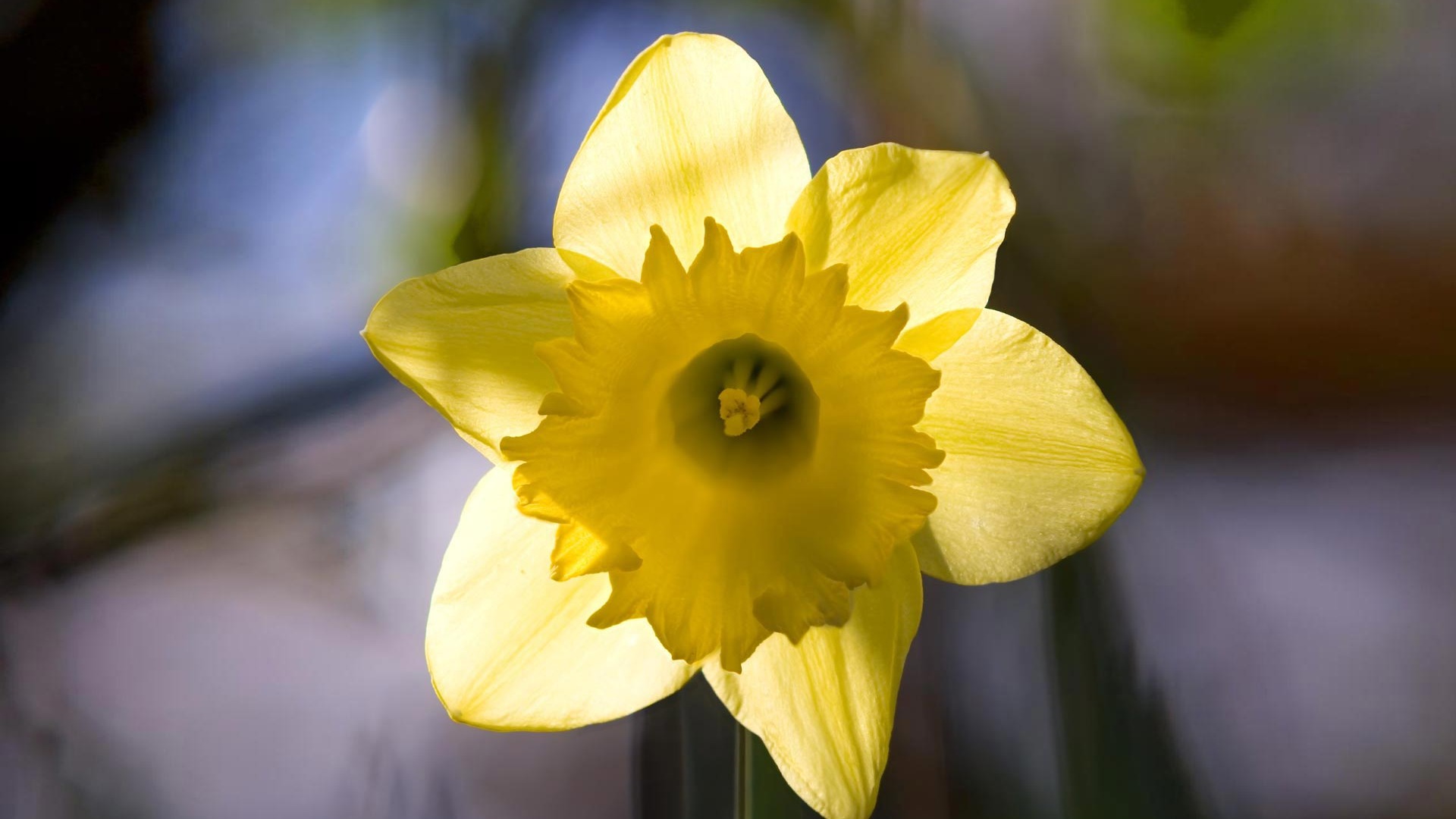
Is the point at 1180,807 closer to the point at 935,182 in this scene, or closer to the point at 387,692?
the point at 935,182

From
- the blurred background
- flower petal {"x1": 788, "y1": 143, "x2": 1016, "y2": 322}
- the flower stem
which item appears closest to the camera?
flower petal {"x1": 788, "y1": 143, "x2": 1016, "y2": 322}

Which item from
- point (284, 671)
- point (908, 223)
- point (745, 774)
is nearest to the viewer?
point (908, 223)

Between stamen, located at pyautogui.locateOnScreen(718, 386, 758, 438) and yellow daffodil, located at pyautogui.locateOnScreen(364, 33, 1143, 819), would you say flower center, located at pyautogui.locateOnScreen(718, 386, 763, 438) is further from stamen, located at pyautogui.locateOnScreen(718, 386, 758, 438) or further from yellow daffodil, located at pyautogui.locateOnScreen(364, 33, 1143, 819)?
yellow daffodil, located at pyautogui.locateOnScreen(364, 33, 1143, 819)

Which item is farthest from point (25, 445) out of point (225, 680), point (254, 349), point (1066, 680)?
point (1066, 680)

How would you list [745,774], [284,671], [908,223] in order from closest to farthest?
[908,223] < [745,774] < [284,671]

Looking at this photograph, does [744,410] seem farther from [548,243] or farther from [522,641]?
[548,243]

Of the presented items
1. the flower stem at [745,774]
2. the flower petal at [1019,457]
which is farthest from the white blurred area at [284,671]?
the flower petal at [1019,457]

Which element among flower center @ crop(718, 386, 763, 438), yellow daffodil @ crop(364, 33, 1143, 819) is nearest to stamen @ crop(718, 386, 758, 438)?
flower center @ crop(718, 386, 763, 438)

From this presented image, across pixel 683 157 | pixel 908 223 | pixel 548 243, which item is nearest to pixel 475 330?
pixel 683 157
